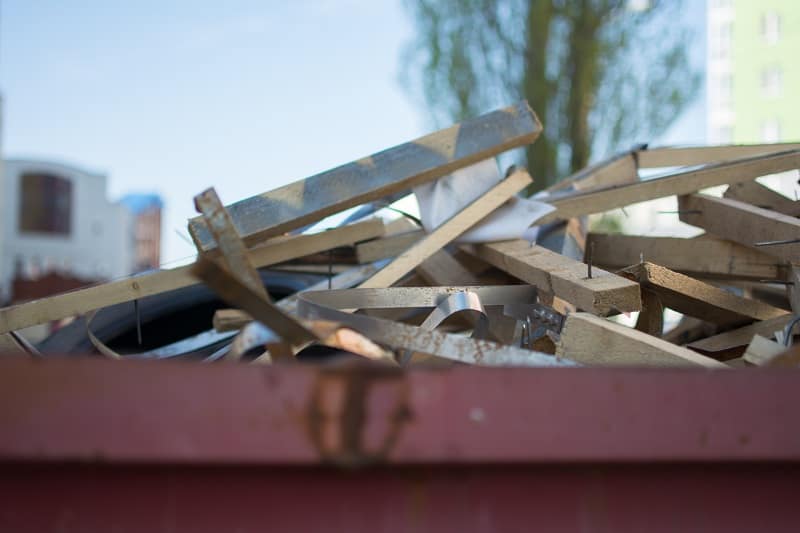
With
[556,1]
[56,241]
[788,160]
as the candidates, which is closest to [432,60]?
[556,1]

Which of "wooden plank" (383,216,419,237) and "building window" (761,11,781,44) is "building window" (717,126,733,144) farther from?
"wooden plank" (383,216,419,237)

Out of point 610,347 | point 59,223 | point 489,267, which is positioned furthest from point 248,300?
point 59,223

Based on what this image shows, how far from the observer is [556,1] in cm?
1662

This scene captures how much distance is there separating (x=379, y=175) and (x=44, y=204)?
33.2 metres

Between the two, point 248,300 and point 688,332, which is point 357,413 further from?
point 688,332

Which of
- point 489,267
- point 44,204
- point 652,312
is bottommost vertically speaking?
point 652,312

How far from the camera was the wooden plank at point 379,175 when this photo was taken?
1.80 m

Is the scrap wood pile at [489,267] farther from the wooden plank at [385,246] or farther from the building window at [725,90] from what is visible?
the building window at [725,90]

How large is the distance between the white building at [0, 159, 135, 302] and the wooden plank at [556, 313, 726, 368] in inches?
1095

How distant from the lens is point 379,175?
1.92 metres

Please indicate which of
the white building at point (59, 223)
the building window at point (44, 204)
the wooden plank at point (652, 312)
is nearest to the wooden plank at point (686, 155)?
the wooden plank at point (652, 312)

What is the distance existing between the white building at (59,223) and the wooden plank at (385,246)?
2661cm

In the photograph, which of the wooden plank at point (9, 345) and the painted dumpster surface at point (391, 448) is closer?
the painted dumpster surface at point (391, 448)

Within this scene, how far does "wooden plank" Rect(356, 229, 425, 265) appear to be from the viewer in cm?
238
